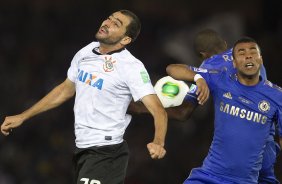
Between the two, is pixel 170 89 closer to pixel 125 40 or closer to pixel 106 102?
pixel 125 40

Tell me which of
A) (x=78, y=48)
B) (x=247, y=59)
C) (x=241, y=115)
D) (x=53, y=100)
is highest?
(x=247, y=59)

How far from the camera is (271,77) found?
10.7m

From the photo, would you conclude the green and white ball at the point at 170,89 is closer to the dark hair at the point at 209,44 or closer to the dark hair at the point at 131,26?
the dark hair at the point at 209,44

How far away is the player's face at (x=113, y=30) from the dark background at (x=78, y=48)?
4.08 metres

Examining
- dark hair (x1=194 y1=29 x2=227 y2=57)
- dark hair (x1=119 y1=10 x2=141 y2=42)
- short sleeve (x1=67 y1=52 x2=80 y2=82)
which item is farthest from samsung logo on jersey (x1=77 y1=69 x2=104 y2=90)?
dark hair (x1=194 y1=29 x2=227 y2=57)

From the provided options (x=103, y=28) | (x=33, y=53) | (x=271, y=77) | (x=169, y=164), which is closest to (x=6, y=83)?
(x=33, y=53)

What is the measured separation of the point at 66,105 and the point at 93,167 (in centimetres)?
492

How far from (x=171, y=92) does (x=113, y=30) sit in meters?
0.81

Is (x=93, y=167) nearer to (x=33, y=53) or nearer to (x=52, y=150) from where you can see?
(x=52, y=150)

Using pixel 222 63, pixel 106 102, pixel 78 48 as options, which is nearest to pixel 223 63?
pixel 222 63

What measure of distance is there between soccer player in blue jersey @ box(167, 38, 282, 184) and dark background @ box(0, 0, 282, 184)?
12.2 ft

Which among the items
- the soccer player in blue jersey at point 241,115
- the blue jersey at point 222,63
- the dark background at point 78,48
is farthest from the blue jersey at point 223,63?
the dark background at point 78,48

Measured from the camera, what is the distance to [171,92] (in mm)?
6301

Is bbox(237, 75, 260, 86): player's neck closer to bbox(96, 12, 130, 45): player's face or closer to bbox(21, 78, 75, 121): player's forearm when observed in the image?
bbox(96, 12, 130, 45): player's face
